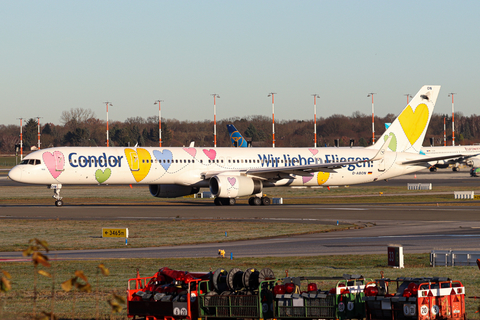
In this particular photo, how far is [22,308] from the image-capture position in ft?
50.9

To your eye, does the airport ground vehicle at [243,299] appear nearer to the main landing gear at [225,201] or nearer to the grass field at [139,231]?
the grass field at [139,231]

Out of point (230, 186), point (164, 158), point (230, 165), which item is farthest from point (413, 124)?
point (164, 158)

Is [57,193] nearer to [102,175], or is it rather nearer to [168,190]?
[102,175]

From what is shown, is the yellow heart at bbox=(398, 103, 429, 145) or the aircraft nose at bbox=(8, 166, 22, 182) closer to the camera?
the aircraft nose at bbox=(8, 166, 22, 182)

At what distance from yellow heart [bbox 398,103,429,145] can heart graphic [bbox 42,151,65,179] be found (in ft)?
106

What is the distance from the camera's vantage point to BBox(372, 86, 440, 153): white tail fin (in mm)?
63344

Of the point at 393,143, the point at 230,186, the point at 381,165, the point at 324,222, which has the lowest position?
the point at 324,222

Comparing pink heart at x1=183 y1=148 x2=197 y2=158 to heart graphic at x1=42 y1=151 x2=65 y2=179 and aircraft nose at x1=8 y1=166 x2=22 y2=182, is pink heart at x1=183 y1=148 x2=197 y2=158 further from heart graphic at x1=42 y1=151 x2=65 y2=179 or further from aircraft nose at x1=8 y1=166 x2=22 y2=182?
aircraft nose at x1=8 y1=166 x2=22 y2=182

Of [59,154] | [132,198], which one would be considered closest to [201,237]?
[59,154]

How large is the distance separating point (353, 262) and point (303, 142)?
496 feet

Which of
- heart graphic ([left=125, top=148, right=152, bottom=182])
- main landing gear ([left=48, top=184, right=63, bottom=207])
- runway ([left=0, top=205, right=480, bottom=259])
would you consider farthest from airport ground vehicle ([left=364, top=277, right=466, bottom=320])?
main landing gear ([left=48, top=184, right=63, bottom=207])

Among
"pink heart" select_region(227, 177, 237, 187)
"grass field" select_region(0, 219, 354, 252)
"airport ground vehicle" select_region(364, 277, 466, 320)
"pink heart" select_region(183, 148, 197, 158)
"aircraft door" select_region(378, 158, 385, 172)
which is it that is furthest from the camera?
"aircraft door" select_region(378, 158, 385, 172)

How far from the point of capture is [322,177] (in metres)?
59.4

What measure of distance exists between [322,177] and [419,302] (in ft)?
158
